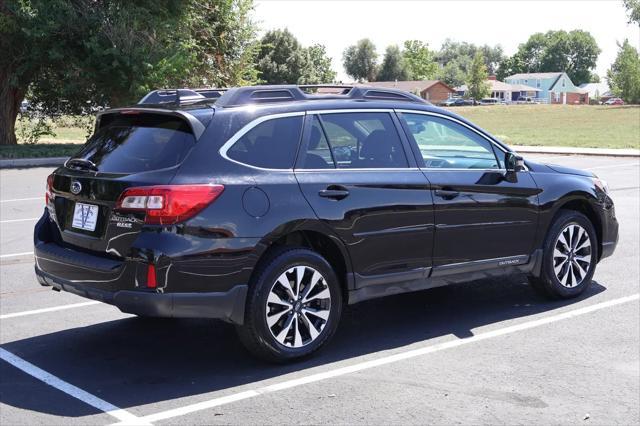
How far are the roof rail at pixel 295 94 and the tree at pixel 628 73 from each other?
10389cm

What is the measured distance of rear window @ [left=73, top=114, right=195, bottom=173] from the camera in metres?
5.22

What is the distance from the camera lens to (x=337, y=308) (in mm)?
5645

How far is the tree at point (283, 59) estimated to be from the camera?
66812mm

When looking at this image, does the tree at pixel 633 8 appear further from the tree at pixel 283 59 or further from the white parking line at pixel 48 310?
the white parking line at pixel 48 310

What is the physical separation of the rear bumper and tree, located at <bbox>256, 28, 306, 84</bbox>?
6239 centimetres

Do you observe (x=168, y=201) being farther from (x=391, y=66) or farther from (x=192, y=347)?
(x=391, y=66)

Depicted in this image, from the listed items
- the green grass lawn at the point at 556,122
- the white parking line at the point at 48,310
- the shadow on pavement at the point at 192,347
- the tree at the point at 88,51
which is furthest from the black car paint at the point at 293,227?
the green grass lawn at the point at 556,122

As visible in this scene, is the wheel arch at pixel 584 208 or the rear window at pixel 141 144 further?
the wheel arch at pixel 584 208

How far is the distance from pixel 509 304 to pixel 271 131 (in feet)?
9.36

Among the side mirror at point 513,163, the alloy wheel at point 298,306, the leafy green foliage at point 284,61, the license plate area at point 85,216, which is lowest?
the alloy wheel at point 298,306

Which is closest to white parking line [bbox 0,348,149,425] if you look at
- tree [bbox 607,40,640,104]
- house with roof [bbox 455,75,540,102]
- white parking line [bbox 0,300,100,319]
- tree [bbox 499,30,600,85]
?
white parking line [bbox 0,300,100,319]

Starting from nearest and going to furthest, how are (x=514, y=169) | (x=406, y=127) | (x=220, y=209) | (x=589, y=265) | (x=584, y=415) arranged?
(x=584, y=415), (x=220, y=209), (x=406, y=127), (x=514, y=169), (x=589, y=265)

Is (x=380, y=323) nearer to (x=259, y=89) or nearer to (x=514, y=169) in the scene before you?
(x=514, y=169)

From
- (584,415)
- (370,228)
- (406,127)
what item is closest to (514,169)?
(406,127)
